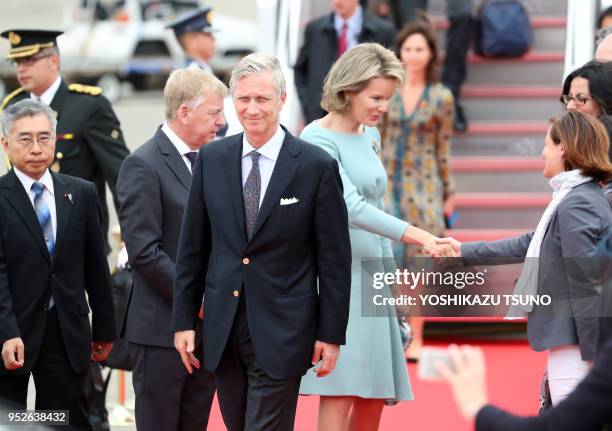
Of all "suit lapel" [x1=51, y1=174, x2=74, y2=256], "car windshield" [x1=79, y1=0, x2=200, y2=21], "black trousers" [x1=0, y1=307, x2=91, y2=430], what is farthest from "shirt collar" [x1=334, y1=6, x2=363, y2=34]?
"car windshield" [x1=79, y1=0, x2=200, y2=21]

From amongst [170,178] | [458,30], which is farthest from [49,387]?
[458,30]

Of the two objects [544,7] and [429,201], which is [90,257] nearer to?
[429,201]

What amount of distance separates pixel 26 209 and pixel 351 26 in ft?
16.7

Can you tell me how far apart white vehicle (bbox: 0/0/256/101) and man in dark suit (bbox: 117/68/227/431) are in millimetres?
18287

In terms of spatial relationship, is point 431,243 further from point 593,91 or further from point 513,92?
point 513,92

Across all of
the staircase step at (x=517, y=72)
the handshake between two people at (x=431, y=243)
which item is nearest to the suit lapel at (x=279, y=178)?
the handshake between two people at (x=431, y=243)

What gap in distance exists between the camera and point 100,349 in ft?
18.0

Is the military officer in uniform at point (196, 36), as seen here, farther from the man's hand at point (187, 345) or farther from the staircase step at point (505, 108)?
the man's hand at point (187, 345)

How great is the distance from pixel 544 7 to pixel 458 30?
5.24 ft

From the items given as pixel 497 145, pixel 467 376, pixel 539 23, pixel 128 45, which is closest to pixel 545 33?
pixel 539 23

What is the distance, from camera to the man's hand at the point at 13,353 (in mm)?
4953

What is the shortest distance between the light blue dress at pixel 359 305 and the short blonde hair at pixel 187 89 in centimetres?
51

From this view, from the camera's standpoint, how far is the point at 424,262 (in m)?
5.18

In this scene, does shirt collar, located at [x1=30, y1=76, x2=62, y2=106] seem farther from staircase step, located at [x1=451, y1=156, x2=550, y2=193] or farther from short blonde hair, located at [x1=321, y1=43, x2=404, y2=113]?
staircase step, located at [x1=451, y1=156, x2=550, y2=193]
